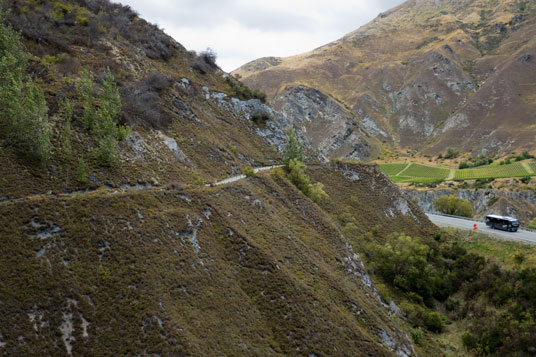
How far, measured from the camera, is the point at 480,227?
159 feet

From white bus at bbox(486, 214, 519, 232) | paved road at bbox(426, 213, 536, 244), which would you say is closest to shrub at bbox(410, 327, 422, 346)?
paved road at bbox(426, 213, 536, 244)

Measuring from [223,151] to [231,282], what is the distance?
27.5 m

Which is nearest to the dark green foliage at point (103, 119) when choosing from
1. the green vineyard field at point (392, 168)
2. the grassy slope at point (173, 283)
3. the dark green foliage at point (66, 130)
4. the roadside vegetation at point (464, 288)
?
the dark green foliage at point (66, 130)

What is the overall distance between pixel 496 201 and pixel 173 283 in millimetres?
97845

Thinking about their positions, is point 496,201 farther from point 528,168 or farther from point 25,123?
point 25,123

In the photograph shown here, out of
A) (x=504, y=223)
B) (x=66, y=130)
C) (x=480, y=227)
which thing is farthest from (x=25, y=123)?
(x=504, y=223)

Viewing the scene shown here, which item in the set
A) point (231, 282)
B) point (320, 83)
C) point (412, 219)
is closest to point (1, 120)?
point (231, 282)

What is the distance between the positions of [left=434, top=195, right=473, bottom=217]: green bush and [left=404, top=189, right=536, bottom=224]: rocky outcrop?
12688 mm

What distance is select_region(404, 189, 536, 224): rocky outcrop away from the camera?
84.4m

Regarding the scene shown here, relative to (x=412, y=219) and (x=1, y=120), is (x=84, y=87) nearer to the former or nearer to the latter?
(x=1, y=120)

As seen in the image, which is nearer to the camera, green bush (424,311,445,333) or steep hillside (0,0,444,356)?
steep hillside (0,0,444,356)

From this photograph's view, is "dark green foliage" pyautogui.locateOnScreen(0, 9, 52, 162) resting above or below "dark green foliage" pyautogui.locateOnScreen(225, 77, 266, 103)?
below

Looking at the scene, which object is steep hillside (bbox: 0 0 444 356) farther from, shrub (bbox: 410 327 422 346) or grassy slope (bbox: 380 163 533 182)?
grassy slope (bbox: 380 163 533 182)

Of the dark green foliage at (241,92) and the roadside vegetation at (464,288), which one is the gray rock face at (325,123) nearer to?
the dark green foliage at (241,92)
